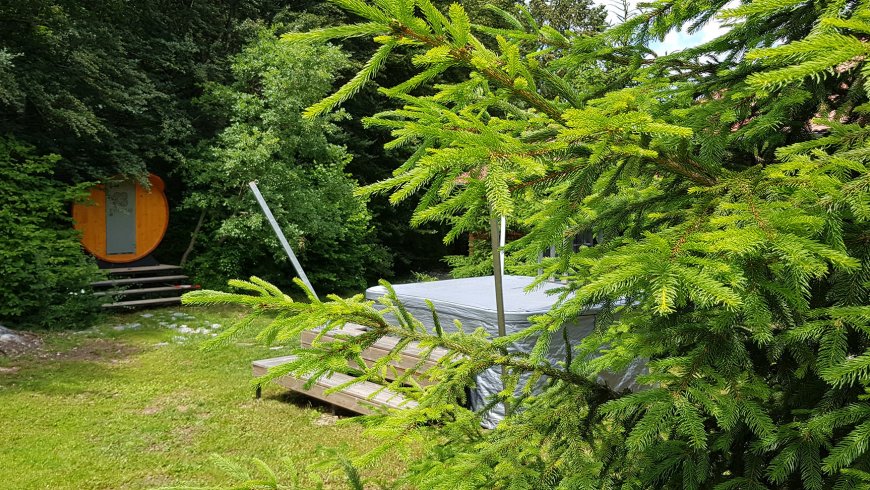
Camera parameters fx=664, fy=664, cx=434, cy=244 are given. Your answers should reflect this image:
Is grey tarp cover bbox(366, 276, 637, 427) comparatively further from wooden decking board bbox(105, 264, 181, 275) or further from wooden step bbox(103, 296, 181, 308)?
wooden decking board bbox(105, 264, 181, 275)

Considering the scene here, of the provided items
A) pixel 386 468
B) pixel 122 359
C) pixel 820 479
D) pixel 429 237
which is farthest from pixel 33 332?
pixel 429 237

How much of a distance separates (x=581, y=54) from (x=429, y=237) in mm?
16293

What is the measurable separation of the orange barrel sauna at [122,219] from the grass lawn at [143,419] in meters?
2.67

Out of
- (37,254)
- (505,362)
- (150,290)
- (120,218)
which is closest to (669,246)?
(505,362)

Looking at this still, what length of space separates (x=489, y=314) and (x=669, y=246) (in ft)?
13.3

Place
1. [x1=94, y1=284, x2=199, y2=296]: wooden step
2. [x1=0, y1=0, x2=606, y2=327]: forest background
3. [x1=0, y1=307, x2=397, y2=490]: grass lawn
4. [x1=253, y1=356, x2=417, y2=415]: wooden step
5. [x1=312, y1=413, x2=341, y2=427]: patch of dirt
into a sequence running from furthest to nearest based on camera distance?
[x1=94, y1=284, x2=199, y2=296]: wooden step
[x1=0, y1=0, x2=606, y2=327]: forest background
[x1=312, y1=413, x2=341, y2=427]: patch of dirt
[x1=253, y1=356, x2=417, y2=415]: wooden step
[x1=0, y1=307, x2=397, y2=490]: grass lawn

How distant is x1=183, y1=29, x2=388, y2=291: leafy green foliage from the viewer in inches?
459

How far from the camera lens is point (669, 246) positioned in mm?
1100

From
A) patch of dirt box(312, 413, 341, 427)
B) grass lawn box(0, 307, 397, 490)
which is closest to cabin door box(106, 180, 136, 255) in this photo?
grass lawn box(0, 307, 397, 490)

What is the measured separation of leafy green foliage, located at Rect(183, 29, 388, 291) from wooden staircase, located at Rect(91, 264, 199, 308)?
71 centimetres

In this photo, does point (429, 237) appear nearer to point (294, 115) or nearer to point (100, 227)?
point (294, 115)

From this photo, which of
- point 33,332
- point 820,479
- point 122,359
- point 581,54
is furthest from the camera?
point 33,332

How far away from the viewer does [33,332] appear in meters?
8.56

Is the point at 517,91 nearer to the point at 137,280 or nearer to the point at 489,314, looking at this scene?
the point at 489,314
